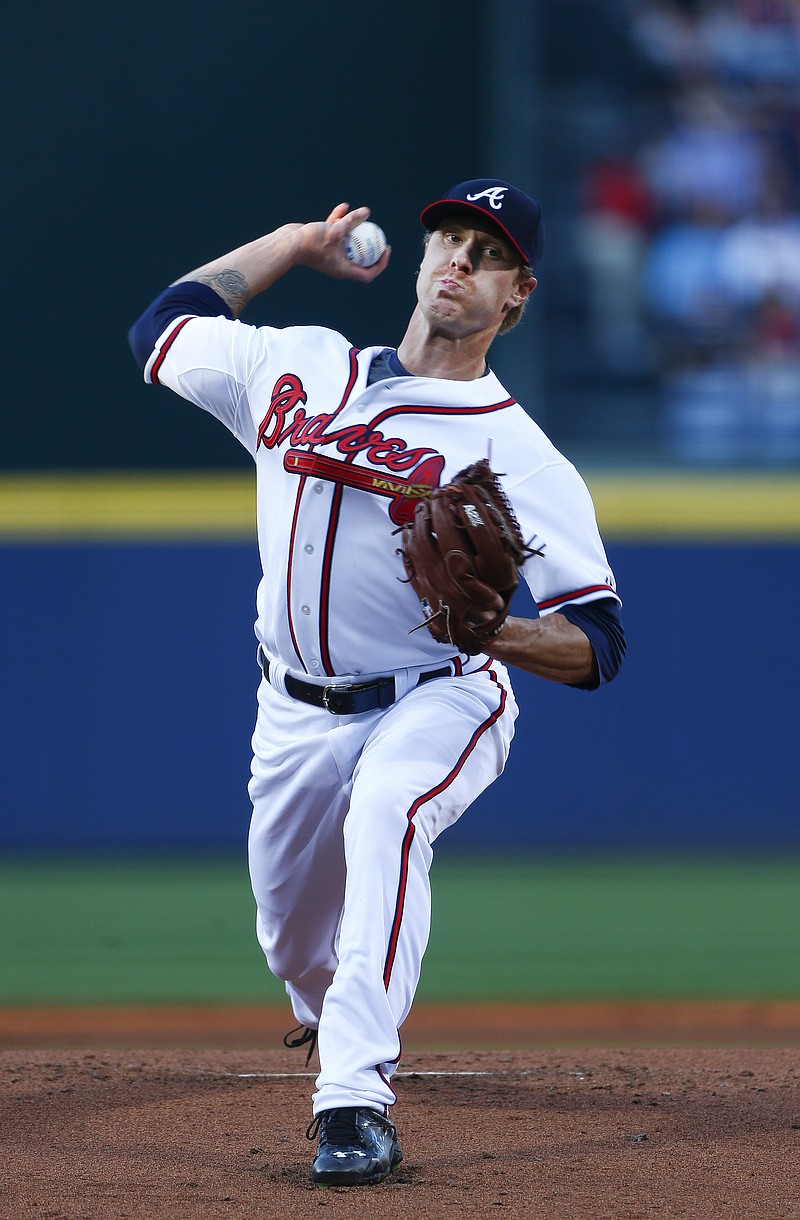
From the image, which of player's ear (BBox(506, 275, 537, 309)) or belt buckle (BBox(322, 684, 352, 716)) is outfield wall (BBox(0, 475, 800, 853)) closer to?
player's ear (BBox(506, 275, 537, 309))

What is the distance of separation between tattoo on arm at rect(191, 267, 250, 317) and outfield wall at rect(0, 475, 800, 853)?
10.1 feet

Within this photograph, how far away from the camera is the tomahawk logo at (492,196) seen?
300cm

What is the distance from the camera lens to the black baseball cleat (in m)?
2.50

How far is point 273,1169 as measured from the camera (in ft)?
8.76

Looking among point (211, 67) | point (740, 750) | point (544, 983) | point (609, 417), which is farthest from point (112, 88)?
point (544, 983)

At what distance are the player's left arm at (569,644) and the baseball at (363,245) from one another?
3.29ft

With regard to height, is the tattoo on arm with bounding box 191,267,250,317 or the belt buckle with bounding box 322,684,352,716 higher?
the tattoo on arm with bounding box 191,267,250,317

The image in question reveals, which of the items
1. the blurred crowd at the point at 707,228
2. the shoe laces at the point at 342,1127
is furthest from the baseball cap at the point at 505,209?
the blurred crowd at the point at 707,228

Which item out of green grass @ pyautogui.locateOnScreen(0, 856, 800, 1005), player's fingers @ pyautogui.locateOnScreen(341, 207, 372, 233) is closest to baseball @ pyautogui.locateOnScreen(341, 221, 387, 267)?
player's fingers @ pyautogui.locateOnScreen(341, 207, 372, 233)

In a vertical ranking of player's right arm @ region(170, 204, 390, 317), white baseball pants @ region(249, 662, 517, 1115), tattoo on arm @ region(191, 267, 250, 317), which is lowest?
white baseball pants @ region(249, 662, 517, 1115)

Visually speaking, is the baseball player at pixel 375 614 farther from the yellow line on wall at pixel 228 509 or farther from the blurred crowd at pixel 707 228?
the blurred crowd at pixel 707 228

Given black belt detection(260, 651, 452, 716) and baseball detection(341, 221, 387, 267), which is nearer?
black belt detection(260, 651, 452, 716)

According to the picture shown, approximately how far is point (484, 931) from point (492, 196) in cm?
306

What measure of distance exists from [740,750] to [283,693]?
3750 millimetres
